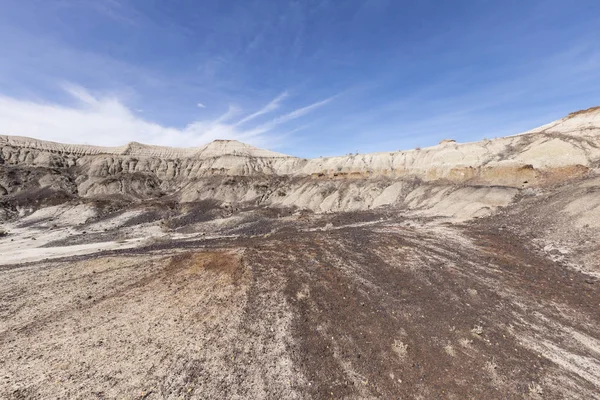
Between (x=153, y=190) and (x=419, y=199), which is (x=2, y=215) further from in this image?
(x=419, y=199)

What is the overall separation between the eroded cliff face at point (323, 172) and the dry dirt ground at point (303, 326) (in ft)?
62.2

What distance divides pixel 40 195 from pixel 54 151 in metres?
26.1

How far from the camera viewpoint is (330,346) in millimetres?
9570

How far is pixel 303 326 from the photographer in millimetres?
10539

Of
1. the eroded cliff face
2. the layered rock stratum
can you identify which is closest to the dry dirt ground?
the layered rock stratum

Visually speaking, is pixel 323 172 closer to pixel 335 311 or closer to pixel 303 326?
pixel 335 311

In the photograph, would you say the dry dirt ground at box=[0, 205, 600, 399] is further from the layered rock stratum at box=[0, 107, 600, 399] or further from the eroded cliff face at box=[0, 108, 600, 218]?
the eroded cliff face at box=[0, 108, 600, 218]

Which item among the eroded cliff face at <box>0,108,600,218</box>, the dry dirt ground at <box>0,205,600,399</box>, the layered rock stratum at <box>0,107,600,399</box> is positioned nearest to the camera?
the dry dirt ground at <box>0,205,600,399</box>

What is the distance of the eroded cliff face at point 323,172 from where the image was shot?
34978mm

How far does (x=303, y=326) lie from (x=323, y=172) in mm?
49277

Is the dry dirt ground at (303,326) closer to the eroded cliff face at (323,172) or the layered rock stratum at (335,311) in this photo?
the layered rock stratum at (335,311)

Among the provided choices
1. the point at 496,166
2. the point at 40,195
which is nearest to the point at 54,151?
the point at 40,195

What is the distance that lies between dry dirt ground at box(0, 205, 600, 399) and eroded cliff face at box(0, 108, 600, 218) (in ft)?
62.2

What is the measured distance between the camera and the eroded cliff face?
115 ft
